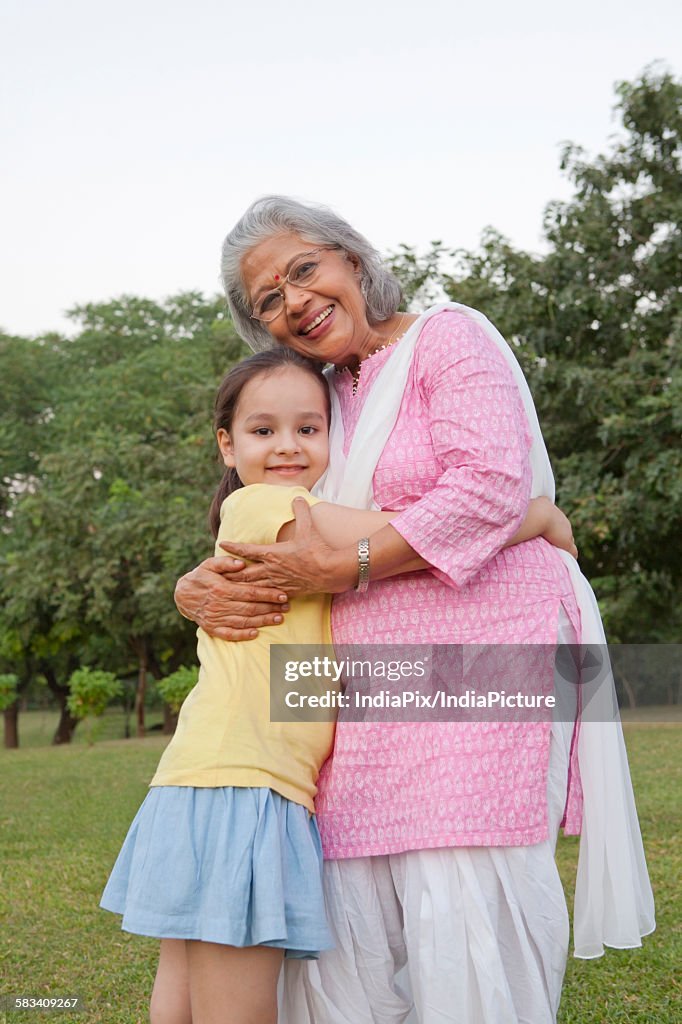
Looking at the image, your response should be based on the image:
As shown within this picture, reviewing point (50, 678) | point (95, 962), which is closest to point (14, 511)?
point (50, 678)

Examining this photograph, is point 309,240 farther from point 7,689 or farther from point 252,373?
point 7,689

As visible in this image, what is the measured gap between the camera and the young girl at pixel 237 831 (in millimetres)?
2016

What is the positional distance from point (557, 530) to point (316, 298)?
0.77 m

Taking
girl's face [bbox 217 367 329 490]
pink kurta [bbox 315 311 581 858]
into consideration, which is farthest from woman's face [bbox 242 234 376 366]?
pink kurta [bbox 315 311 581 858]

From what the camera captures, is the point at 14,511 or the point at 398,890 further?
the point at 14,511

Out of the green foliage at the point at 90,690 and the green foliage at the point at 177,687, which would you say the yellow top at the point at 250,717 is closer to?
the green foliage at the point at 177,687

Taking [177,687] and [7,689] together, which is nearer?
[177,687]

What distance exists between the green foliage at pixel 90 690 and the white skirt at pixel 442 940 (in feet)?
47.6

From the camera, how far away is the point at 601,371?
1213 centimetres

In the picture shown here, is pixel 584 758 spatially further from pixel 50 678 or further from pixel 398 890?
pixel 50 678

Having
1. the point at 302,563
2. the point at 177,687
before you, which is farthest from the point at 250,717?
the point at 177,687

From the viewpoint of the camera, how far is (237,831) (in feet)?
6.71

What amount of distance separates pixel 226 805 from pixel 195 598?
442mm

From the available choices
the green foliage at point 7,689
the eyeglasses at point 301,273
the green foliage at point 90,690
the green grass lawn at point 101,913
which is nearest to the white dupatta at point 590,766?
the eyeglasses at point 301,273
